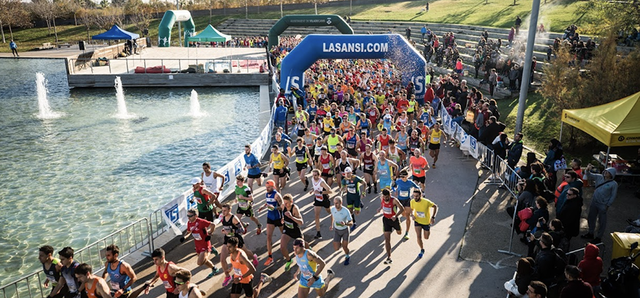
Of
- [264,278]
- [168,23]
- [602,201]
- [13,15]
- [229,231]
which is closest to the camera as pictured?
[264,278]

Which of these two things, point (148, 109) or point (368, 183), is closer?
point (368, 183)

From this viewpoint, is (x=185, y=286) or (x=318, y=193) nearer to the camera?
(x=185, y=286)

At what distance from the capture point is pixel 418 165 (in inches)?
460

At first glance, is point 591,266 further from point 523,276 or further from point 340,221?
point 340,221

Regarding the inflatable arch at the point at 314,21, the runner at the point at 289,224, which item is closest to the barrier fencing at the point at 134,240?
the runner at the point at 289,224

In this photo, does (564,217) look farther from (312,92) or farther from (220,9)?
(220,9)

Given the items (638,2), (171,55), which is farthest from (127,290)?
(171,55)

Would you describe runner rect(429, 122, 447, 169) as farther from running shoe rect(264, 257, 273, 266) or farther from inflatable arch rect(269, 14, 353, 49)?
inflatable arch rect(269, 14, 353, 49)

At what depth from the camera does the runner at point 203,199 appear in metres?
9.89

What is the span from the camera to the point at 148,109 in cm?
2609

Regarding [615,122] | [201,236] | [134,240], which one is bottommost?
[134,240]

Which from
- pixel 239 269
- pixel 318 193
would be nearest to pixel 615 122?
pixel 318 193

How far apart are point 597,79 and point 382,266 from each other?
1065cm

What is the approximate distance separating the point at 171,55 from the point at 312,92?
28.4 metres
